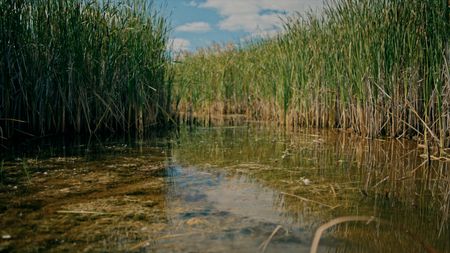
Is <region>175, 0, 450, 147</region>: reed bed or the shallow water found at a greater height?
<region>175, 0, 450, 147</region>: reed bed

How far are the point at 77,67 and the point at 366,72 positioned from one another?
2.93 m

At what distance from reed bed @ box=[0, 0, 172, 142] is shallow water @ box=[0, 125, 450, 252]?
0.76 metres

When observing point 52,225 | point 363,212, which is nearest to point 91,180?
point 52,225

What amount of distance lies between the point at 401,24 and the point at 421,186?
204cm

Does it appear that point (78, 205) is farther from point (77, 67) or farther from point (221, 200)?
point (77, 67)

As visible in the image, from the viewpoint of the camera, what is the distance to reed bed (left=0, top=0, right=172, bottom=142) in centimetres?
348

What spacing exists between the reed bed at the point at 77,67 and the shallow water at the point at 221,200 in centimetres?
76

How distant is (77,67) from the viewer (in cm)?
393

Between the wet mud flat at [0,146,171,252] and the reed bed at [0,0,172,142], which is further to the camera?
the reed bed at [0,0,172,142]

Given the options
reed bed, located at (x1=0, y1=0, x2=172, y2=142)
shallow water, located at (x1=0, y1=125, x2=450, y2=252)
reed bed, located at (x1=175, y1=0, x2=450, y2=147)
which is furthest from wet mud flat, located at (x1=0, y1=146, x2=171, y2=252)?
reed bed, located at (x1=175, y1=0, x2=450, y2=147)

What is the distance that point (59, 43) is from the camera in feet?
12.4

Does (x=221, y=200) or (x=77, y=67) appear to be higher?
(x=77, y=67)

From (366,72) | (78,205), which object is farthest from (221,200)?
(366,72)

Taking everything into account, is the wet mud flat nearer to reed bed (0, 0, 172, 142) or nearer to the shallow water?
the shallow water
